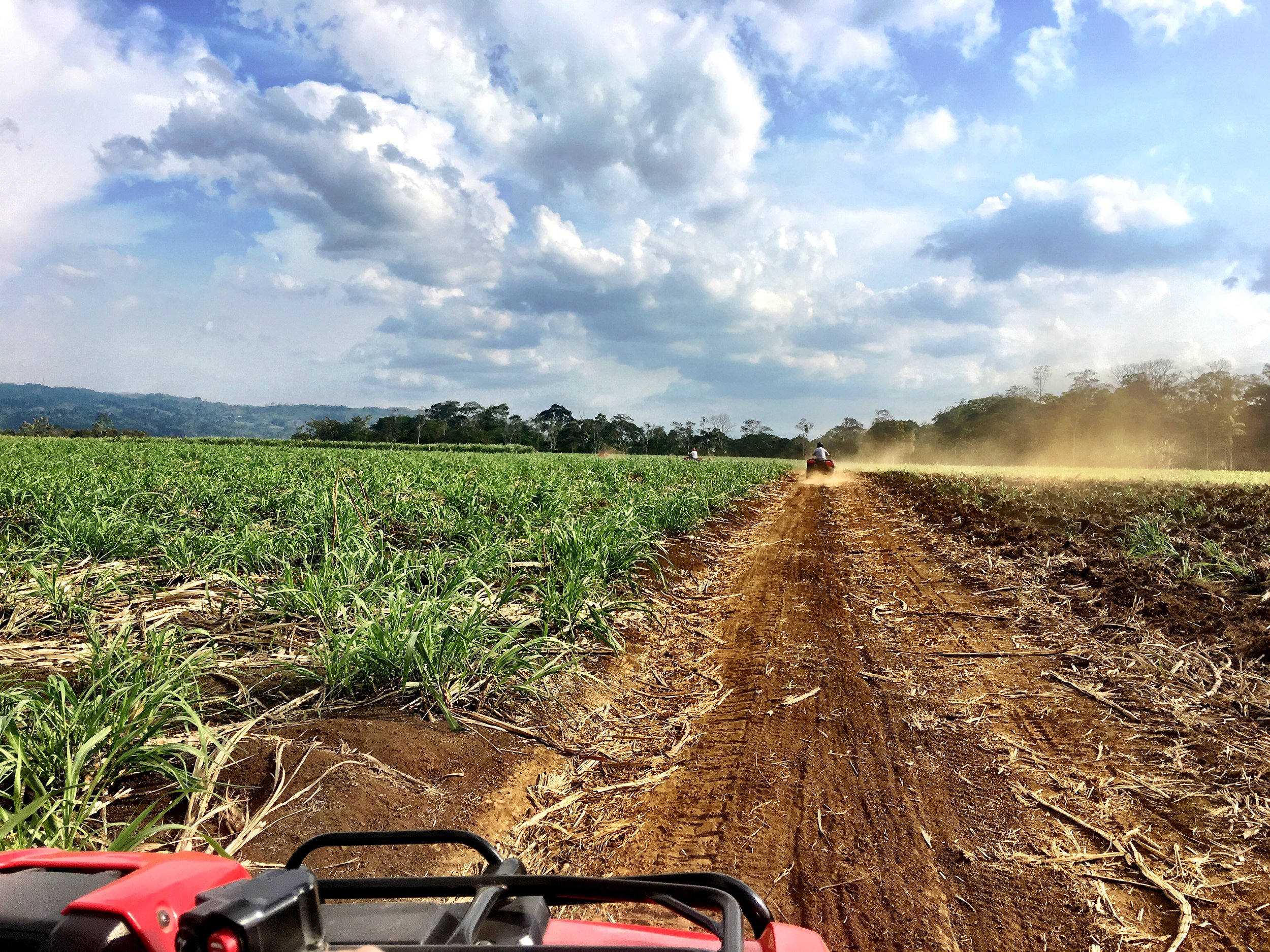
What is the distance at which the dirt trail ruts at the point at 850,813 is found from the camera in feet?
6.89

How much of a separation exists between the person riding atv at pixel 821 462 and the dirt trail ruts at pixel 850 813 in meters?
A: 22.3

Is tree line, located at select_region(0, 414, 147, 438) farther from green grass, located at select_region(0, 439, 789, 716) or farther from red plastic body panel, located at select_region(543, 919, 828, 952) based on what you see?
red plastic body panel, located at select_region(543, 919, 828, 952)

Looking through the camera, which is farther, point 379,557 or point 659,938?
point 379,557

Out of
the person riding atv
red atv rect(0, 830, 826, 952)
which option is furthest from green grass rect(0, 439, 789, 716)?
the person riding atv

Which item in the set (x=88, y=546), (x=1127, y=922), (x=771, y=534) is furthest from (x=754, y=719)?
(x=771, y=534)

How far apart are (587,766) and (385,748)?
975 millimetres

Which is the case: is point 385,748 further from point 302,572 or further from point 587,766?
point 302,572

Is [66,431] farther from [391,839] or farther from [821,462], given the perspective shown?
[391,839]

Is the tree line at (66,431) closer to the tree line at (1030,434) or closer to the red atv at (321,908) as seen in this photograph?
the tree line at (1030,434)

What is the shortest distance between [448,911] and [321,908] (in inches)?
8.7

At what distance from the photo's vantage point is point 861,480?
27.2 metres

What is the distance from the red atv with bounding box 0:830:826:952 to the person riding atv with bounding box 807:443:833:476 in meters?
26.3

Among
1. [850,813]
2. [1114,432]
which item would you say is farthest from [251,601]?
[1114,432]

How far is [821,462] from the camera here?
26.5m
